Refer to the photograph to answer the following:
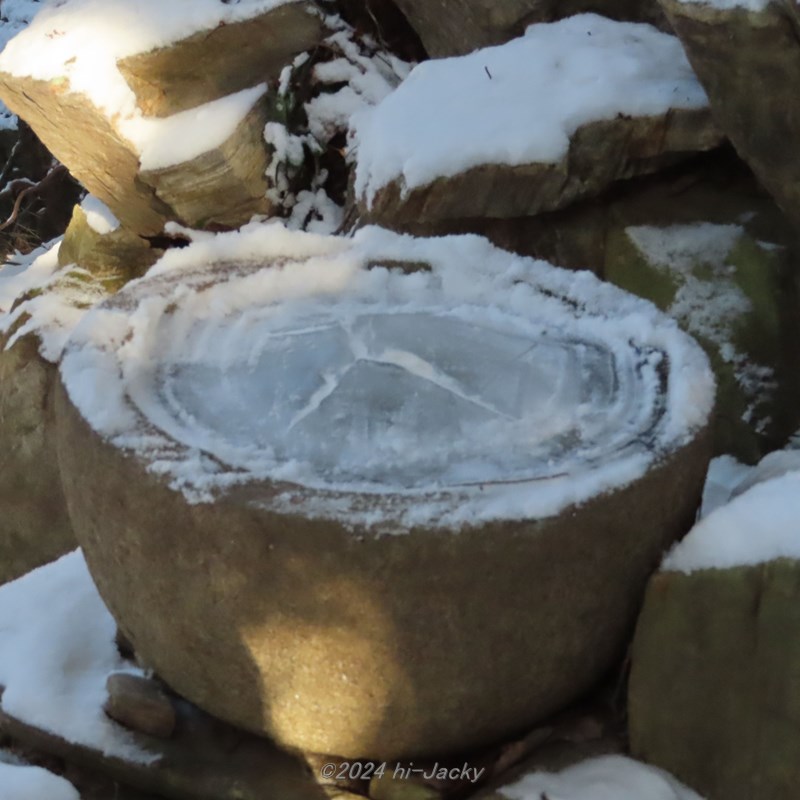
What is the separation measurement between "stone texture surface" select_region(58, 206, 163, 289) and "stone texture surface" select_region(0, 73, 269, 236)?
15cm

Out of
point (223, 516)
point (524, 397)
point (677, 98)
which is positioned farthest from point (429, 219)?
point (223, 516)

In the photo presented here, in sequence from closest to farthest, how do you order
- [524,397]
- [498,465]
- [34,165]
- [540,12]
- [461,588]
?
[461,588] < [498,465] < [524,397] < [540,12] < [34,165]

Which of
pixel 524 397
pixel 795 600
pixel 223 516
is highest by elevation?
pixel 223 516

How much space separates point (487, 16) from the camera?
314 centimetres

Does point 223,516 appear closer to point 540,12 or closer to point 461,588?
point 461,588

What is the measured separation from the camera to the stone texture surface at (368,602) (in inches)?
51.4

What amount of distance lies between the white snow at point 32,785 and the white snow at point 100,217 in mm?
2992

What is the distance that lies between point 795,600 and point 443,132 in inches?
68.4

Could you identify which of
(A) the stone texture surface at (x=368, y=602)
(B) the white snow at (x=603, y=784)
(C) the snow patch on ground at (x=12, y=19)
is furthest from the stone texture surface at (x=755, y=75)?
(C) the snow patch on ground at (x=12, y=19)

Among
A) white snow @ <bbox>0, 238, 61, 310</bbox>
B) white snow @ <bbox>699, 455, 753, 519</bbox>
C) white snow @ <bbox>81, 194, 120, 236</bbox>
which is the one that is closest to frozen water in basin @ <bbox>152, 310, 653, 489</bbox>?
white snow @ <bbox>699, 455, 753, 519</bbox>

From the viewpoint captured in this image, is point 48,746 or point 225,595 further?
point 48,746

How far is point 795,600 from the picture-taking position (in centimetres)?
138

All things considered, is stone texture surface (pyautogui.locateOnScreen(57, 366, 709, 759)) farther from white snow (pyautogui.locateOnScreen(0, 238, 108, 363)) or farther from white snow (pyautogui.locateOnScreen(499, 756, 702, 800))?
white snow (pyautogui.locateOnScreen(0, 238, 108, 363))

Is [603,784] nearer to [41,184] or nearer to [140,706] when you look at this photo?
[140,706]
